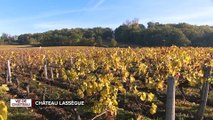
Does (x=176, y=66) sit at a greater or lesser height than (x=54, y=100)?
greater

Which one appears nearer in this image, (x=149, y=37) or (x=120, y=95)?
(x=120, y=95)

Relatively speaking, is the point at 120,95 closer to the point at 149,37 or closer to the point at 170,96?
the point at 170,96

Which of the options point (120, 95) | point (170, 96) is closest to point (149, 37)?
point (120, 95)

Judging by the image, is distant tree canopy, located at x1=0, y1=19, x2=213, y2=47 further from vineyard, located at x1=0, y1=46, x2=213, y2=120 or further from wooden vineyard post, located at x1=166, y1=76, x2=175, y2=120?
wooden vineyard post, located at x1=166, y1=76, x2=175, y2=120

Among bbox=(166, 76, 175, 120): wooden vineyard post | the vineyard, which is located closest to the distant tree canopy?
the vineyard

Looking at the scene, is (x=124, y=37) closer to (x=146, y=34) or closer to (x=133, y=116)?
(x=146, y=34)

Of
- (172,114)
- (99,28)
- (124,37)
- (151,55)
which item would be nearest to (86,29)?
(99,28)

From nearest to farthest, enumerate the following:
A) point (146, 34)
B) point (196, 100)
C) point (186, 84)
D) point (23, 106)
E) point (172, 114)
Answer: point (172, 114) → point (23, 106) → point (196, 100) → point (186, 84) → point (146, 34)

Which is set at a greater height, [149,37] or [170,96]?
[149,37]

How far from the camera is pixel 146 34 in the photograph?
70438 millimetres

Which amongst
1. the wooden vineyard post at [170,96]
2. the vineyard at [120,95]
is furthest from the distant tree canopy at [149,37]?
the wooden vineyard post at [170,96]

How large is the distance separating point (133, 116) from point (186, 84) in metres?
5.91

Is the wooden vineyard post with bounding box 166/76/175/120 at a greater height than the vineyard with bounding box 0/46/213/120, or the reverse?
the wooden vineyard post with bounding box 166/76/175/120

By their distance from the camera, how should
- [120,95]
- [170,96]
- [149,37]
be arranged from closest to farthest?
[170,96], [120,95], [149,37]
